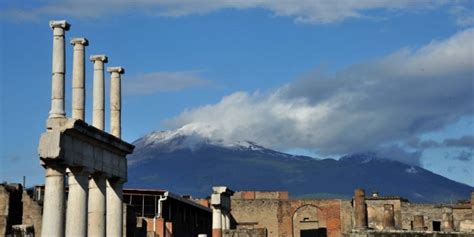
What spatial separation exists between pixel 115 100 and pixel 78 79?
11.2ft

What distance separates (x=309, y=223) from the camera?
227ft

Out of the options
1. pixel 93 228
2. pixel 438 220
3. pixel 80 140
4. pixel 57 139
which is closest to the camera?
pixel 57 139

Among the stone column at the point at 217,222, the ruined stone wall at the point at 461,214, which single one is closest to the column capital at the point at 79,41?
the stone column at the point at 217,222

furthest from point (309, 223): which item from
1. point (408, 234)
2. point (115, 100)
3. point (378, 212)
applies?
point (115, 100)

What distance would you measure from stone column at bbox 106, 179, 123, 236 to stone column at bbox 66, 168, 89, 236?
3.38 meters

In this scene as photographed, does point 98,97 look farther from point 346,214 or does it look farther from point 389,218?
point 346,214

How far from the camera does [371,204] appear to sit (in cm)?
6806

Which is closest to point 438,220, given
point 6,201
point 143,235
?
point 143,235

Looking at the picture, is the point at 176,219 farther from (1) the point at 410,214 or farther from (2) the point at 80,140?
(2) the point at 80,140

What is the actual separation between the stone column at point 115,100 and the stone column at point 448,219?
2796cm

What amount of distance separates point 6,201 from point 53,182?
13888 millimetres

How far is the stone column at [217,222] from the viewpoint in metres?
43.0

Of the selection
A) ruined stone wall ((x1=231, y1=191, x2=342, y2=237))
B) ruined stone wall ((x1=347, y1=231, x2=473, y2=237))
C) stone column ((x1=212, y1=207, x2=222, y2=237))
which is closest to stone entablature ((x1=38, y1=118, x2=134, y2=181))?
stone column ((x1=212, y1=207, x2=222, y2=237))

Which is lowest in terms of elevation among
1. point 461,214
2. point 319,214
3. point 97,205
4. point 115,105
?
point 97,205
